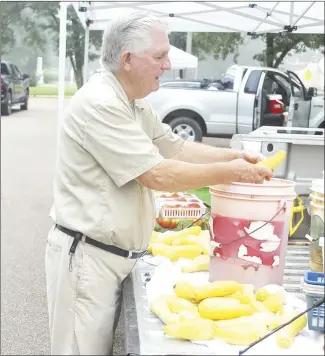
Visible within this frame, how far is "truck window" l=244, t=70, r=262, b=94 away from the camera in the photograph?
9.96 meters

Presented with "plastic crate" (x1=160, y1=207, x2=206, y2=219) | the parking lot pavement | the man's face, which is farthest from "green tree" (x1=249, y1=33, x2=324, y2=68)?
the man's face

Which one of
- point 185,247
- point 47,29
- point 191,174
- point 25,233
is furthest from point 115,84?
point 47,29

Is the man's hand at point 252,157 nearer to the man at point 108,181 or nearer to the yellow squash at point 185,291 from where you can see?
the man at point 108,181

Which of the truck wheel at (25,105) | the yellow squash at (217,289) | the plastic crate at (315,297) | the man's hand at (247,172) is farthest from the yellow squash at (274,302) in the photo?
the truck wheel at (25,105)

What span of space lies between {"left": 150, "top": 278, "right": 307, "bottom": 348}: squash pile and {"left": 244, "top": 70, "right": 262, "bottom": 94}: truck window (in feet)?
24.5

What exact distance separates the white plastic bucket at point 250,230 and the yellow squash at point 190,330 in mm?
458

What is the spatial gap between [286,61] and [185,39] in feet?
8.26

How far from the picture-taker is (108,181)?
2.16 m

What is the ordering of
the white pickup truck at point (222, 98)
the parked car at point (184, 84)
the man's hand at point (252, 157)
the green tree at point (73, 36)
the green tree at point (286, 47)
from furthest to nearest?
the green tree at point (286, 47) → the parked car at point (184, 84) → the white pickup truck at point (222, 98) → the green tree at point (73, 36) → the man's hand at point (252, 157)

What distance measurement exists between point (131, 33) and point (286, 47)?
40.3 feet

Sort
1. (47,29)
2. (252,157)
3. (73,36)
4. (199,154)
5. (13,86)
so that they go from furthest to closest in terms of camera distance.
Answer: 1. (13,86)
2. (47,29)
3. (73,36)
4. (199,154)
5. (252,157)

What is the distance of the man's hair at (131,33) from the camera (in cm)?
214

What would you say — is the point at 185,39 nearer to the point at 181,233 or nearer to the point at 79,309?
the point at 181,233

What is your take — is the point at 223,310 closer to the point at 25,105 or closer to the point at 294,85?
the point at 294,85
